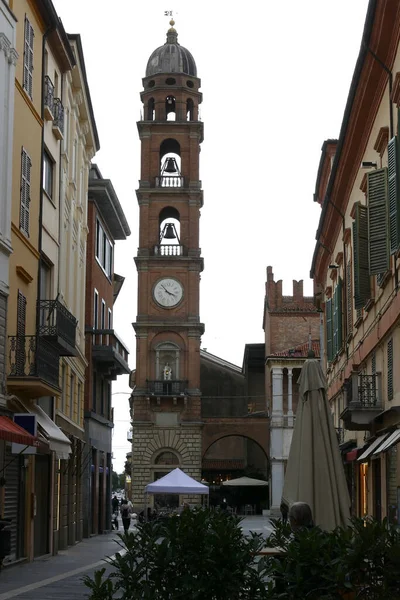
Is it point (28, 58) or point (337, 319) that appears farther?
point (337, 319)

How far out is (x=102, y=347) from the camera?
41.7 meters

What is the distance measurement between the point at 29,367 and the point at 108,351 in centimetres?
2014

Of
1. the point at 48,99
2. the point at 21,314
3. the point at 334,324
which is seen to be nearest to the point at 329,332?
the point at 334,324

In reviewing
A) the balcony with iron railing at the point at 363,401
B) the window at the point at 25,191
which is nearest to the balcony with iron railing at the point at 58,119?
the window at the point at 25,191

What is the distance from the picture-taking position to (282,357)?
71.8 m

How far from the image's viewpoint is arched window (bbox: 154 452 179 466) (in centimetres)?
6650

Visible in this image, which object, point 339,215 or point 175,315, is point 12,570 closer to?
point 339,215

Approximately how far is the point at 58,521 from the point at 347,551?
23.8 meters

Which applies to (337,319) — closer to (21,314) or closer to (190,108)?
(21,314)

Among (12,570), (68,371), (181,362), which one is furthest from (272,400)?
(12,570)

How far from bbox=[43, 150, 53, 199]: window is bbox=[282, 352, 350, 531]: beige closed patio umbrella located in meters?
13.2

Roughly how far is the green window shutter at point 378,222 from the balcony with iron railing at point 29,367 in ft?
22.4

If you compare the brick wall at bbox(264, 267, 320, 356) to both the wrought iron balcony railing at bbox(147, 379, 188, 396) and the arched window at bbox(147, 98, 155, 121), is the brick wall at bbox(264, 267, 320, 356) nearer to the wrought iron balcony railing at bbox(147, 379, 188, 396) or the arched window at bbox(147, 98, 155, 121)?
the wrought iron balcony railing at bbox(147, 379, 188, 396)

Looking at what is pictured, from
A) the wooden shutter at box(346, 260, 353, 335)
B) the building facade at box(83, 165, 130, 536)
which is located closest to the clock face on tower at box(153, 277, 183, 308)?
the building facade at box(83, 165, 130, 536)
